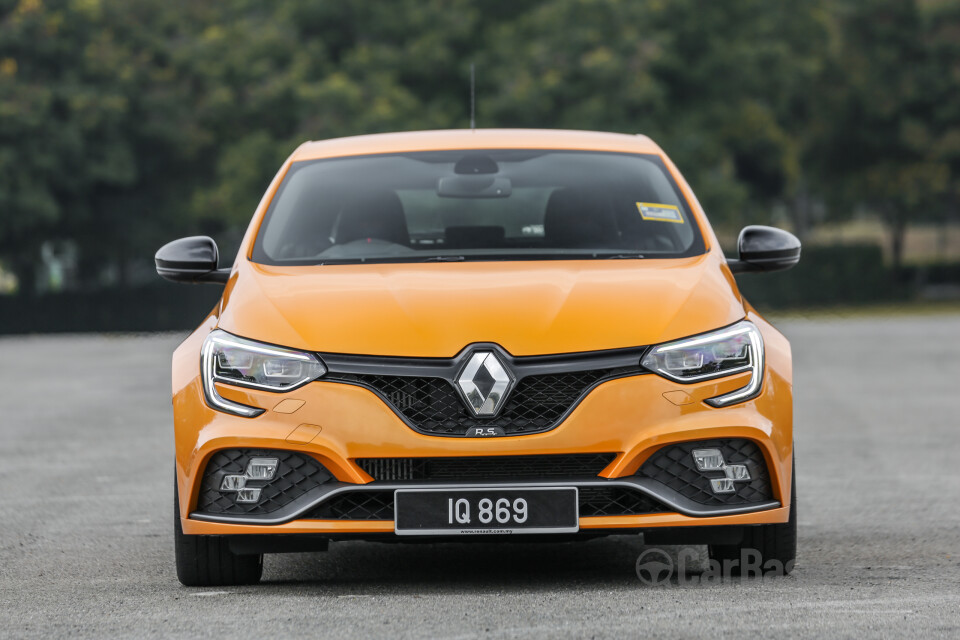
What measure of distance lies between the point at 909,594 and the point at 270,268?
2511 mm

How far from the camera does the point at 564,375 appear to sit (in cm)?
532

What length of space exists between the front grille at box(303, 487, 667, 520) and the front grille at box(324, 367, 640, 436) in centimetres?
27

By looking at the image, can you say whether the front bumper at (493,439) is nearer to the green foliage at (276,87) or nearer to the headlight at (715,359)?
the headlight at (715,359)

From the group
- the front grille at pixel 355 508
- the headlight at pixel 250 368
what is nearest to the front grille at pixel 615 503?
the front grille at pixel 355 508

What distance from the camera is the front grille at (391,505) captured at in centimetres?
535

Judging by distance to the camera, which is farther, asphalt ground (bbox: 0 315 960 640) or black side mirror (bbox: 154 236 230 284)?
black side mirror (bbox: 154 236 230 284)

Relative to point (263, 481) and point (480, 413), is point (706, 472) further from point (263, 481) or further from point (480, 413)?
point (263, 481)

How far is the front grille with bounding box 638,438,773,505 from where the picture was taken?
536 cm

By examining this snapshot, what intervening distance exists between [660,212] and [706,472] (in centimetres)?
150

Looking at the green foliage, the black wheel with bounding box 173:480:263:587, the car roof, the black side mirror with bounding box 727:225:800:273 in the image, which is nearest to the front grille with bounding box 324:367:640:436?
the black wheel with bounding box 173:480:263:587

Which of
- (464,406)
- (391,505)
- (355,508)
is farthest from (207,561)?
(464,406)

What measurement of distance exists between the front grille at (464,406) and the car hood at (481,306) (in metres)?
0.09

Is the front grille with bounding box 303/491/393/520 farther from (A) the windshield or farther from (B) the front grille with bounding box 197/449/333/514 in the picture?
(A) the windshield

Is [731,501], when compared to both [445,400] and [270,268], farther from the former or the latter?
[270,268]
